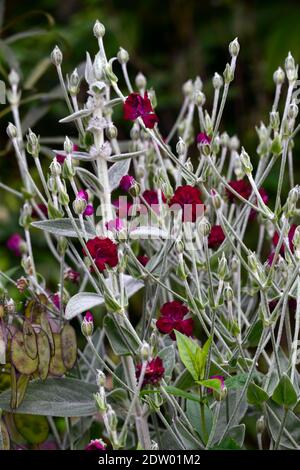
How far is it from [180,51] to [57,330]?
5.83 ft

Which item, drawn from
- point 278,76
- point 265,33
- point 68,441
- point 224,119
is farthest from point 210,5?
point 68,441

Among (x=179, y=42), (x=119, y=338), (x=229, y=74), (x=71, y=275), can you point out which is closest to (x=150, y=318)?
(x=119, y=338)

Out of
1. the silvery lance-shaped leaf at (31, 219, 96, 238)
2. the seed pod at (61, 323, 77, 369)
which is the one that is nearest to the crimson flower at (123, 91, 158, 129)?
the silvery lance-shaped leaf at (31, 219, 96, 238)

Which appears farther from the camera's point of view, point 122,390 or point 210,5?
point 210,5

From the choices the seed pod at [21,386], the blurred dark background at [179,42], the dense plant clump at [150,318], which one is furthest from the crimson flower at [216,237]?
the blurred dark background at [179,42]

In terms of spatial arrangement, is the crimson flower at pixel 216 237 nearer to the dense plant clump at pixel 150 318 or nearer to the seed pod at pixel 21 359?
the dense plant clump at pixel 150 318

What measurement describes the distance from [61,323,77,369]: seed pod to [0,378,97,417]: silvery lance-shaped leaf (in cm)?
2

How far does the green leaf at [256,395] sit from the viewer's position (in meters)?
0.66

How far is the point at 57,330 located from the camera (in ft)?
2.57

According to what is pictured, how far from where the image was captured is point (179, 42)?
2469 mm

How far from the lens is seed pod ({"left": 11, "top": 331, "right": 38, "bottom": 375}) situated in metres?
0.69

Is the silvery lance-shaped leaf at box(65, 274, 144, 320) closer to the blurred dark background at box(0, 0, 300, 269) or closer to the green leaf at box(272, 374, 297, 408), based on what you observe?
the green leaf at box(272, 374, 297, 408)

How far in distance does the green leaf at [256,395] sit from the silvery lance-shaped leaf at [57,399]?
148 millimetres

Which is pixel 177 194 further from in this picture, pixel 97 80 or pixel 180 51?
pixel 180 51
